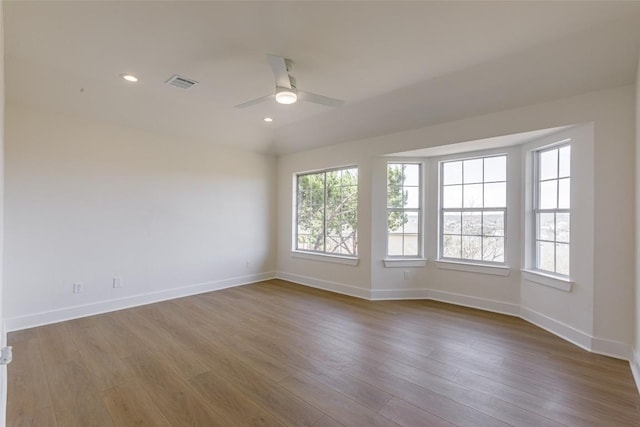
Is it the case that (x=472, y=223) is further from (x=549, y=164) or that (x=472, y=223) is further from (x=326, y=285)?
(x=326, y=285)

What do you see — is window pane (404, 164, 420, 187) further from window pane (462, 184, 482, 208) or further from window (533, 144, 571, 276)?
window (533, 144, 571, 276)

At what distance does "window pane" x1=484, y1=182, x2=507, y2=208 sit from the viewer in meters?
4.03

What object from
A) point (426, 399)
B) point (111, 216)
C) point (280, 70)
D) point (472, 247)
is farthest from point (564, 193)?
point (111, 216)

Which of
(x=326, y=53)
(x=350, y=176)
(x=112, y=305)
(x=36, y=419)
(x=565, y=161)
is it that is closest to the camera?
(x=36, y=419)

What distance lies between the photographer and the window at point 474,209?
161 inches

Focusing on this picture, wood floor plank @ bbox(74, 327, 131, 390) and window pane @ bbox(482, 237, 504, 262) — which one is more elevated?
window pane @ bbox(482, 237, 504, 262)

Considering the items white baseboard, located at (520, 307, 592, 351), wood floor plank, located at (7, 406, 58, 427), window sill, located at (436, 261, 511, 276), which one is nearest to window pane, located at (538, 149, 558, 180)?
window sill, located at (436, 261, 511, 276)

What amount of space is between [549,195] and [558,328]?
5.01 ft

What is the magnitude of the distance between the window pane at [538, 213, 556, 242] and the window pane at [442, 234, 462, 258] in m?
1.00

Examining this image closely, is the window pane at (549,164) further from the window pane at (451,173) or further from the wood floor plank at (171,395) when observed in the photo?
the wood floor plank at (171,395)

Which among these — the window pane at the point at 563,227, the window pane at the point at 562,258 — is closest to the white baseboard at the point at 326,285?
the window pane at the point at 562,258

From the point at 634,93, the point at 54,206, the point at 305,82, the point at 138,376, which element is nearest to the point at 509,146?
the point at 634,93

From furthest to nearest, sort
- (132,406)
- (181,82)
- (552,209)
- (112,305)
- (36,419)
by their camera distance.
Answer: (112,305), (552,209), (181,82), (132,406), (36,419)

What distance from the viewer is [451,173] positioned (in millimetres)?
4527
